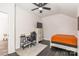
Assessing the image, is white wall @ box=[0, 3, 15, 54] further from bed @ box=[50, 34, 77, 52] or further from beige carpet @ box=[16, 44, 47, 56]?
bed @ box=[50, 34, 77, 52]

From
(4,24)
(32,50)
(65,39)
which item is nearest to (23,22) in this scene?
(4,24)

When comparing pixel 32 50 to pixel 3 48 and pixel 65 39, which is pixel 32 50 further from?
pixel 65 39

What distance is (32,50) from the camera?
1.90m

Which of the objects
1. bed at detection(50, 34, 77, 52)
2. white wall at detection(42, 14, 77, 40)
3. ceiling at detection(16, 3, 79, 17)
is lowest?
bed at detection(50, 34, 77, 52)

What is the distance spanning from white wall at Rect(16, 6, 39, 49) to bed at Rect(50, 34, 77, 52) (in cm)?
48

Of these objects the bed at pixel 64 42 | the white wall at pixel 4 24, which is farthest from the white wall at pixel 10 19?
the bed at pixel 64 42

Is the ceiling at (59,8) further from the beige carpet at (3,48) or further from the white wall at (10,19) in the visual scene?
the beige carpet at (3,48)

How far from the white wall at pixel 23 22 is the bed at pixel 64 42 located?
1.58 feet

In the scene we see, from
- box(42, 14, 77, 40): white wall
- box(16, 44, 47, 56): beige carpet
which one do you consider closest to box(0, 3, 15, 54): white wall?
box(16, 44, 47, 56): beige carpet

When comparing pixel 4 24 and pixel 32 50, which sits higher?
pixel 4 24

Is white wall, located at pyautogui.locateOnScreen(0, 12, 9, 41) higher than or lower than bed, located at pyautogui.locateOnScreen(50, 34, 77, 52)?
higher

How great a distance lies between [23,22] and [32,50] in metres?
0.56

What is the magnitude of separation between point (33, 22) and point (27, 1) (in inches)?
17.0

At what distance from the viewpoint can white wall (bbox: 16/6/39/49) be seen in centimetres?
185
